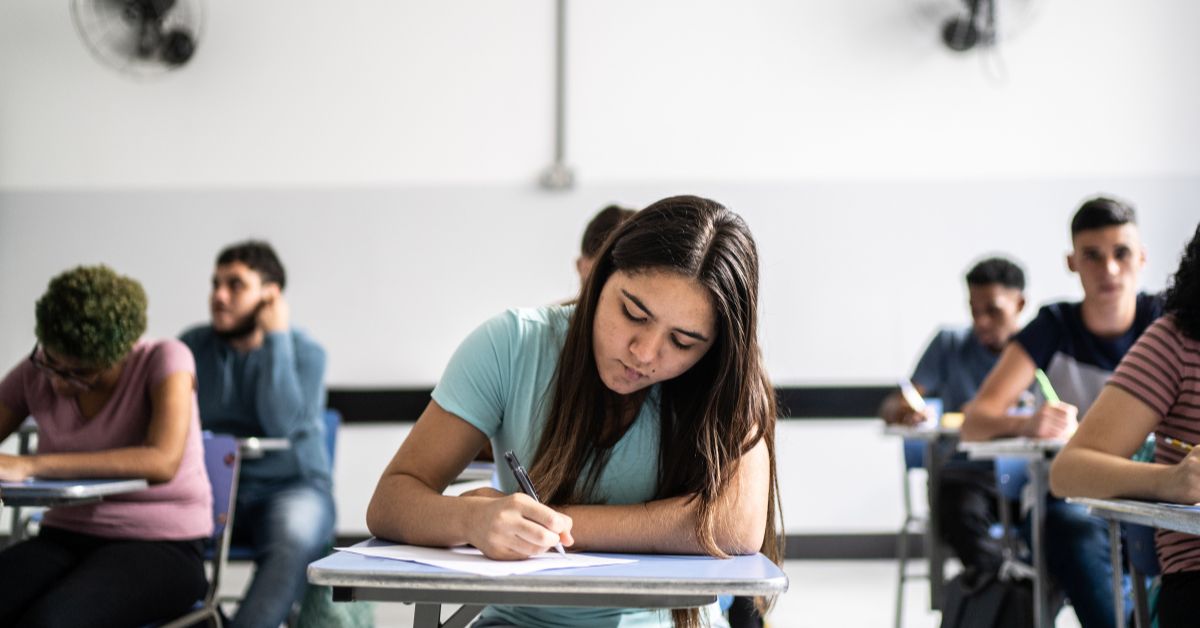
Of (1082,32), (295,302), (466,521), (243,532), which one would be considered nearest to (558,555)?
(466,521)

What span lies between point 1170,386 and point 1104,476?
0.20m

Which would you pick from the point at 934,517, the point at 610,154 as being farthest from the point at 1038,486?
the point at 610,154

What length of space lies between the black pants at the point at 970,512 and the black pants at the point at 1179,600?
166 centimetres

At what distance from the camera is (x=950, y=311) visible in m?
5.60

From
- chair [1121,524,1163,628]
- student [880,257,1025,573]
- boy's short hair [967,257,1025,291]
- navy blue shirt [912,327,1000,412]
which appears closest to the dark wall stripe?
student [880,257,1025,573]

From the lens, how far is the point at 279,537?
3059 millimetres

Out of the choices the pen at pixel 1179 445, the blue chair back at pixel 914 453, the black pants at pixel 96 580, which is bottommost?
the blue chair back at pixel 914 453

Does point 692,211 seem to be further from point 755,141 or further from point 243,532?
point 755,141

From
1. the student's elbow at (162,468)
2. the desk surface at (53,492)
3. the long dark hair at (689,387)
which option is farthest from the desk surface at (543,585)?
the student's elbow at (162,468)

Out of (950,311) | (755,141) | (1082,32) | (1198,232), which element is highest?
(1082,32)

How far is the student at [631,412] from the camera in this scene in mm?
1408

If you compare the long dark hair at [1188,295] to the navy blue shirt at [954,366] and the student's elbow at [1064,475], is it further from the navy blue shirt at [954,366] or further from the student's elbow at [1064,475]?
the navy blue shirt at [954,366]

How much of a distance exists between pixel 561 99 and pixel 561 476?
431 cm

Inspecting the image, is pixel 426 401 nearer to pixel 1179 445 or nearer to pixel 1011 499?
pixel 1011 499
